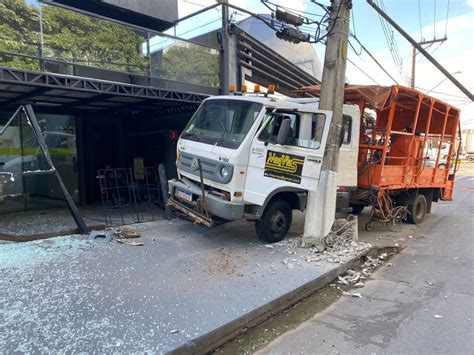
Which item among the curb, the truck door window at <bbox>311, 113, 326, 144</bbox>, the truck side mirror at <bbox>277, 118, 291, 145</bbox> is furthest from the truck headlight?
the curb

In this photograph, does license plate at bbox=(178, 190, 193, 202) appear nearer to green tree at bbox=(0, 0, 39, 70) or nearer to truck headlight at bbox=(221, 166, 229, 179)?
truck headlight at bbox=(221, 166, 229, 179)

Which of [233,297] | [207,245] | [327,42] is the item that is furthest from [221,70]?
[233,297]

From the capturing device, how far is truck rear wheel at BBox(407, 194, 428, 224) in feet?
30.6

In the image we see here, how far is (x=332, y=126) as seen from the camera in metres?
6.41

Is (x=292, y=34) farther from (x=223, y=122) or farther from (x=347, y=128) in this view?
(x=223, y=122)

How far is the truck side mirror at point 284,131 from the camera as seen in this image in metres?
6.00

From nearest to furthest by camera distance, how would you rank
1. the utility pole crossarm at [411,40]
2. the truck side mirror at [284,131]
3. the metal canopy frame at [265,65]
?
the truck side mirror at [284,131] → the utility pole crossarm at [411,40] → the metal canopy frame at [265,65]

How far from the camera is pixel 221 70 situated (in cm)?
1044

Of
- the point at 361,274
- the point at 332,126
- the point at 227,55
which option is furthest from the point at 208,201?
the point at 227,55

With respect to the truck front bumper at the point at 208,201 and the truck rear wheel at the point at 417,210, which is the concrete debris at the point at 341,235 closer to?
the truck front bumper at the point at 208,201

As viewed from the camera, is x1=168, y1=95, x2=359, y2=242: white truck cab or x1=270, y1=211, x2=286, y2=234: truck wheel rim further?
x1=270, y1=211, x2=286, y2=234: truck wheel rim

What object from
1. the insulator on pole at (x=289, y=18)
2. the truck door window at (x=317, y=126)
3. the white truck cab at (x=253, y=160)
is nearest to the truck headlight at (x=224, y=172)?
the white truck cab at (x=253, y=160)

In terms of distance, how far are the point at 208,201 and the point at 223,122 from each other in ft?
4.65

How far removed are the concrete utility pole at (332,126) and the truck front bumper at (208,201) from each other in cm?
128
